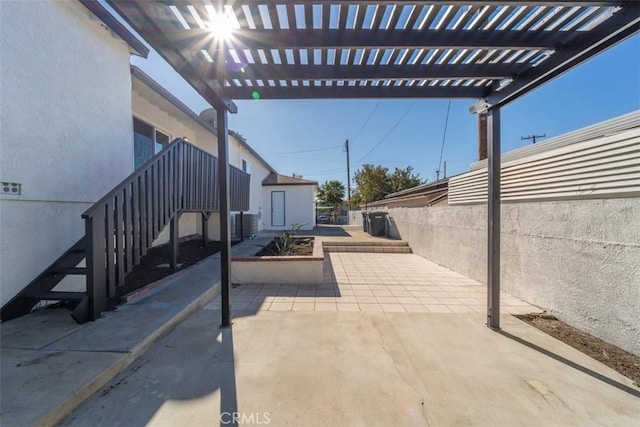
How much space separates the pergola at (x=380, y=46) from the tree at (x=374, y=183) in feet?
63.2

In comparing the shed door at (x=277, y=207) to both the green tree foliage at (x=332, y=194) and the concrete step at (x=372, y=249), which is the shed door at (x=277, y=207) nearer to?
the concrete step at (x=372, y=249)

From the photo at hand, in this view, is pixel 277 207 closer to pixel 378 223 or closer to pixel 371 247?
pixel 378 223

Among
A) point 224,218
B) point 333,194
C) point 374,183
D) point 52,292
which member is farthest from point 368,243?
point 333,194

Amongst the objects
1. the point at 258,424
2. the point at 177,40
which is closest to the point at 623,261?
the point at 258,424

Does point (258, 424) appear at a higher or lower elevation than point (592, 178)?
lower

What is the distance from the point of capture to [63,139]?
3324mm

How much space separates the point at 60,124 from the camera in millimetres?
3264

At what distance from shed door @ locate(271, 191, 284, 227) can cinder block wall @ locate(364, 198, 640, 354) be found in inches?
422

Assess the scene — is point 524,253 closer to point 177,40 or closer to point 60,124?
point 177,40

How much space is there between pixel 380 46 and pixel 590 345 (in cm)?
355

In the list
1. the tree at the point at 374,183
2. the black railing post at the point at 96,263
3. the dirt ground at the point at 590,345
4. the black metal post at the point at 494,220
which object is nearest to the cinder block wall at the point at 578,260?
the dirt ground at the point at 590,345

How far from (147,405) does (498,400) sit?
2.46m

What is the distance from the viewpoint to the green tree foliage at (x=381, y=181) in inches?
870

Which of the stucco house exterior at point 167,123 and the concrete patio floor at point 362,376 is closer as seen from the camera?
the concrete patio floor at point 362,376
